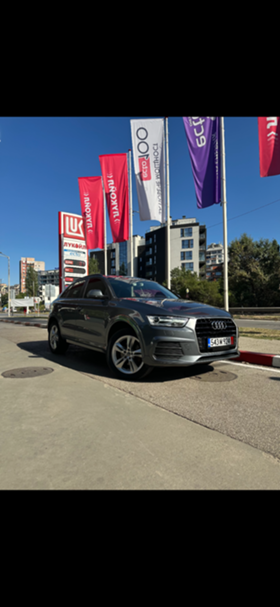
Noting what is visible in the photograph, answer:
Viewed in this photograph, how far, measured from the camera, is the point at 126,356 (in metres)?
4.52

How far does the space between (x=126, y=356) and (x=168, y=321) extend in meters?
0.86

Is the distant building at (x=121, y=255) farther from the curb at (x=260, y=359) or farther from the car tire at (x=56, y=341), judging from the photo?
the curb at (x=260, y=359)

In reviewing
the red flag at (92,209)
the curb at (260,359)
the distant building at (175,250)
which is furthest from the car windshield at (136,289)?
the distant building at (175,250)

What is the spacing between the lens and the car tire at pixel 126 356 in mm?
4375

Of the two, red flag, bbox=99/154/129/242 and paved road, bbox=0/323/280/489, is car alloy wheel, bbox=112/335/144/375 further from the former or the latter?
red flag, bbox=99/154/129/242

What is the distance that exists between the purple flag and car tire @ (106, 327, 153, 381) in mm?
9025

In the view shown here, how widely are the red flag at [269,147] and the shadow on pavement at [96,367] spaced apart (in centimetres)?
775

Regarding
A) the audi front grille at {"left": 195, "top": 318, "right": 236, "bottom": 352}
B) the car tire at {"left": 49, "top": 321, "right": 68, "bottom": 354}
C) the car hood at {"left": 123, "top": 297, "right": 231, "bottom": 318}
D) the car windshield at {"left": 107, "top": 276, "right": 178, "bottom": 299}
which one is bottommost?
the car tire at {"left": 49, "top": 321, "right": 68, "bottom": 354}

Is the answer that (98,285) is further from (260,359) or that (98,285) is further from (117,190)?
(117,190)

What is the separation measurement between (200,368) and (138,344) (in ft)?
4.62

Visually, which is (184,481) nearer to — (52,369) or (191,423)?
(191,423)

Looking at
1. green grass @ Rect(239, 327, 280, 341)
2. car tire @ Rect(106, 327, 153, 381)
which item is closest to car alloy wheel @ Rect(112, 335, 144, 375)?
car tire @ Rect(106, 327, 153, 381)

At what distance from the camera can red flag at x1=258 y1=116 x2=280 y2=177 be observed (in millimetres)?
9805

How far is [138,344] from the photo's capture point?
14.4ft
